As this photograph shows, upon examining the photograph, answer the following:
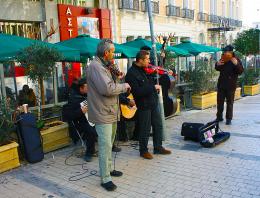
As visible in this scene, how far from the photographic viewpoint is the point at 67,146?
A: 6.64m

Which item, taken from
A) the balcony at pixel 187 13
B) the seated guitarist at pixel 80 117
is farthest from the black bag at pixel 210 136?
the balcony at pixel 187 13

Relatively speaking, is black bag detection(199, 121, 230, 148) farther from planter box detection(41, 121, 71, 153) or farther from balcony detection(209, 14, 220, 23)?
balcony detection(209, 14, 220, 23)

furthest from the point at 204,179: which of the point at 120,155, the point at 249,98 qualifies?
the point at 249,98

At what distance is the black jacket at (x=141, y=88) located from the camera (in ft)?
17.5

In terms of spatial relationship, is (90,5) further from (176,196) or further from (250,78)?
(176,196)

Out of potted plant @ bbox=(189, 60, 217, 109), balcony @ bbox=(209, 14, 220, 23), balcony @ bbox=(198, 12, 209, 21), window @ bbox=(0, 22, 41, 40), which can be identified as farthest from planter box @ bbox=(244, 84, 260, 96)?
balcony @ bbox=(209, 14, 220, 23)

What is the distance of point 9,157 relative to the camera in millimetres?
5449

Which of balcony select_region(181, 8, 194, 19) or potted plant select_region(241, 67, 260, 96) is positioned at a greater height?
balcony select_region(181, 8, 194, 19)

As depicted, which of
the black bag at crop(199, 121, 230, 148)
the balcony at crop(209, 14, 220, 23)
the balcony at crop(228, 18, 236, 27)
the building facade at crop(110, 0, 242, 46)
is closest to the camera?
the black bag at crop(199, 121, 230, 148)

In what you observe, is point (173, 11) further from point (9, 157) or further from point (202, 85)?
point (9, 157)

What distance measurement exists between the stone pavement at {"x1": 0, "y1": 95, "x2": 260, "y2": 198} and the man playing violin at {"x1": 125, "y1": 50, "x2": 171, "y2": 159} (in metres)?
0.42

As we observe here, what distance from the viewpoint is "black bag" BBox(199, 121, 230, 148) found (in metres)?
6.09

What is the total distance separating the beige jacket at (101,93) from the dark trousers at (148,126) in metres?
1.17

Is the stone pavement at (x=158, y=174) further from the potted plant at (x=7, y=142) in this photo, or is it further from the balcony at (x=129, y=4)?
the balcony at (x=129, y=4)
